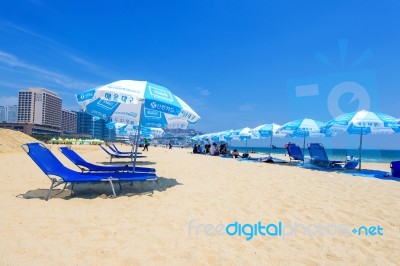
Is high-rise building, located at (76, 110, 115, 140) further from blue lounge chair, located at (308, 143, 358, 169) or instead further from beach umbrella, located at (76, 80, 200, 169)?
beach umbrella, located at (76, 80, 200, 169)

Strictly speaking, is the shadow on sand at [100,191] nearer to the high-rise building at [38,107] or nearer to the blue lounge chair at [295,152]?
the blue lounge chair at [295,152]

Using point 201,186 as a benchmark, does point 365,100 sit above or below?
above

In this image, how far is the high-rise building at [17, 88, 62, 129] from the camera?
116875 millimetres

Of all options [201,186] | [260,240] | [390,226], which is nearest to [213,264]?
[260,240]

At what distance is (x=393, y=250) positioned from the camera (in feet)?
9.57

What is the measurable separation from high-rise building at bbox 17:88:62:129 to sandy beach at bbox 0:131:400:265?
417ft

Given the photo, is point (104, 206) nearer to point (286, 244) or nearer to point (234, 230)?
point (234, 230)

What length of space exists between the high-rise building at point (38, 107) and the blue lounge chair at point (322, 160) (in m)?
125

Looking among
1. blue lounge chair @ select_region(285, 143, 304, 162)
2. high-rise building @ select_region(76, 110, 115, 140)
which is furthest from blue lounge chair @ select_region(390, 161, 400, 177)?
high-rise building @ select_region(76, 110, 115, 140)

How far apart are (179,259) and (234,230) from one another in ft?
3.47

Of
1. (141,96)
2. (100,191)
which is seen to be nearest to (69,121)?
(100,191)

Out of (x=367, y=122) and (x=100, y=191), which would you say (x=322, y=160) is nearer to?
(x=367, y=122)

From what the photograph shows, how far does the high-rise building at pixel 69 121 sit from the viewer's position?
13393 centimetres

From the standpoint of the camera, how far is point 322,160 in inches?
464
